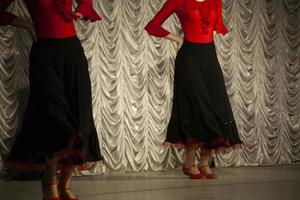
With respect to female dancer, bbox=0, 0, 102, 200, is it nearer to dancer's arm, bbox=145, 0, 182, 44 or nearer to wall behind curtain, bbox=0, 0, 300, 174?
dancer's arm, bbox=145, 0, 182, 44

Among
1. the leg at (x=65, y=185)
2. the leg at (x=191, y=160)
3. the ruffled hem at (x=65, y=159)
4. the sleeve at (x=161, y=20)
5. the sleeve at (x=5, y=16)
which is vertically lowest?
the leg at (x=191, y=160)

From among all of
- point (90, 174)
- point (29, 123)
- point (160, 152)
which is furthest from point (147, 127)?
point (29, 123)

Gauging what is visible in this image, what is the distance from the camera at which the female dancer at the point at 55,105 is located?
2.99m

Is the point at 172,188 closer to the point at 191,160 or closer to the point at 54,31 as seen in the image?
the point at 191,160

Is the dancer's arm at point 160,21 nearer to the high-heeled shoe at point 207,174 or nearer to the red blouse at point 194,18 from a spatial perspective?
the red blouse at point 194,18

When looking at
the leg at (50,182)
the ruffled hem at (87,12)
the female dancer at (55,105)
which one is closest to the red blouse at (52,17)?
the female dancer at (55,105)

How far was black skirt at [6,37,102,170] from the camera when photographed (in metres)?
2.99

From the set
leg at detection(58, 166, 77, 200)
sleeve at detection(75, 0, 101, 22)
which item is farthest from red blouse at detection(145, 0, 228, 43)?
leg at detection(58, 166, 77, 200)

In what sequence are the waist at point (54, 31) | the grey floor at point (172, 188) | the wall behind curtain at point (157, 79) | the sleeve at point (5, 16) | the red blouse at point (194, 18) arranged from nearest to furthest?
the waist at point (54, 31), the sleeve at point (5, 16), the grey floor at point (172, 188), the red blouse at point (194, 18), the wall behind curtain at point (157, 79)

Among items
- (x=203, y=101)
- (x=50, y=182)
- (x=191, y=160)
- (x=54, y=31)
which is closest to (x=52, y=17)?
(x=54, y=31)

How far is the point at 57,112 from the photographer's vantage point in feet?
9.81

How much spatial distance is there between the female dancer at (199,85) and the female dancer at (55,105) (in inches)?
64.5

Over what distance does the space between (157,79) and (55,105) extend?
336 centimetres

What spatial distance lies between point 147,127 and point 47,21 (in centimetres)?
324
